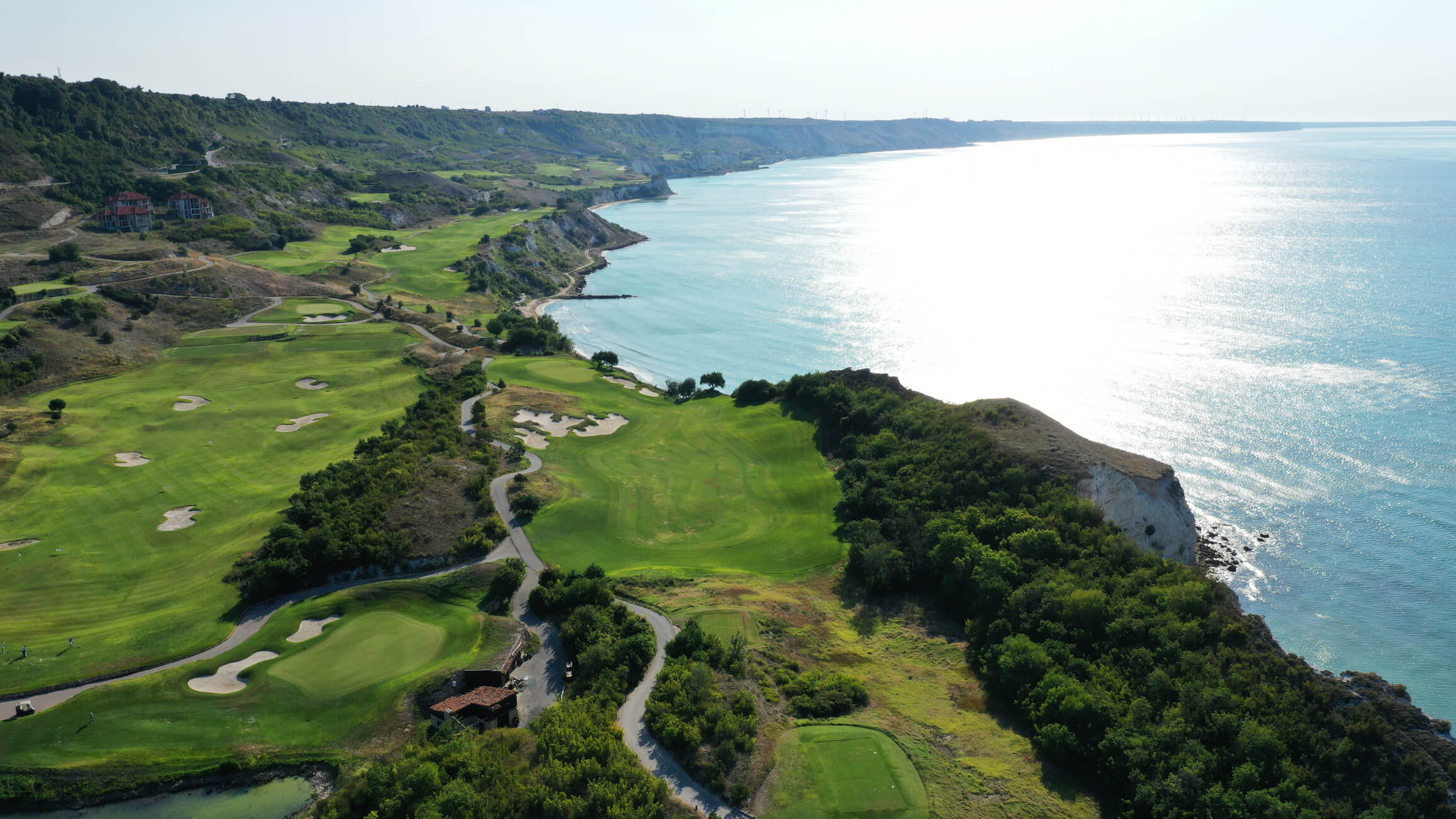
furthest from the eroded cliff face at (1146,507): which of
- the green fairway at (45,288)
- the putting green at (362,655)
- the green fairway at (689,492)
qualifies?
the green fairway at (45,288)

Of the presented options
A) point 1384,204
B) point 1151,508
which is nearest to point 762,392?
point 1151,508

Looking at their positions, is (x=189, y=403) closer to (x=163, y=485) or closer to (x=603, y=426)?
Answer: (x=163, y=485)

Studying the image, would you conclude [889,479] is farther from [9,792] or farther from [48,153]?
[48,153]

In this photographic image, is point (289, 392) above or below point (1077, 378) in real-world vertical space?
above

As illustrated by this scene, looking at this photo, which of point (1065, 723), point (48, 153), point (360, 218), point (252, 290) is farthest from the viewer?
point (360, 218)

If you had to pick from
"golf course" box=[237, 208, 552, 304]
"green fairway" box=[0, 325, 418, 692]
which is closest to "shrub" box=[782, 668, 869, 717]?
"green fairway" box=[0, 325, 418, 692]

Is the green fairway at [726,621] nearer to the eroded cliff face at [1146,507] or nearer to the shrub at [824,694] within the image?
the shrub at [824,694]

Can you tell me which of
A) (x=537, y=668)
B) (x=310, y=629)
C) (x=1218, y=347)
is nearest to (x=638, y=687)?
(x=537, y=668)
